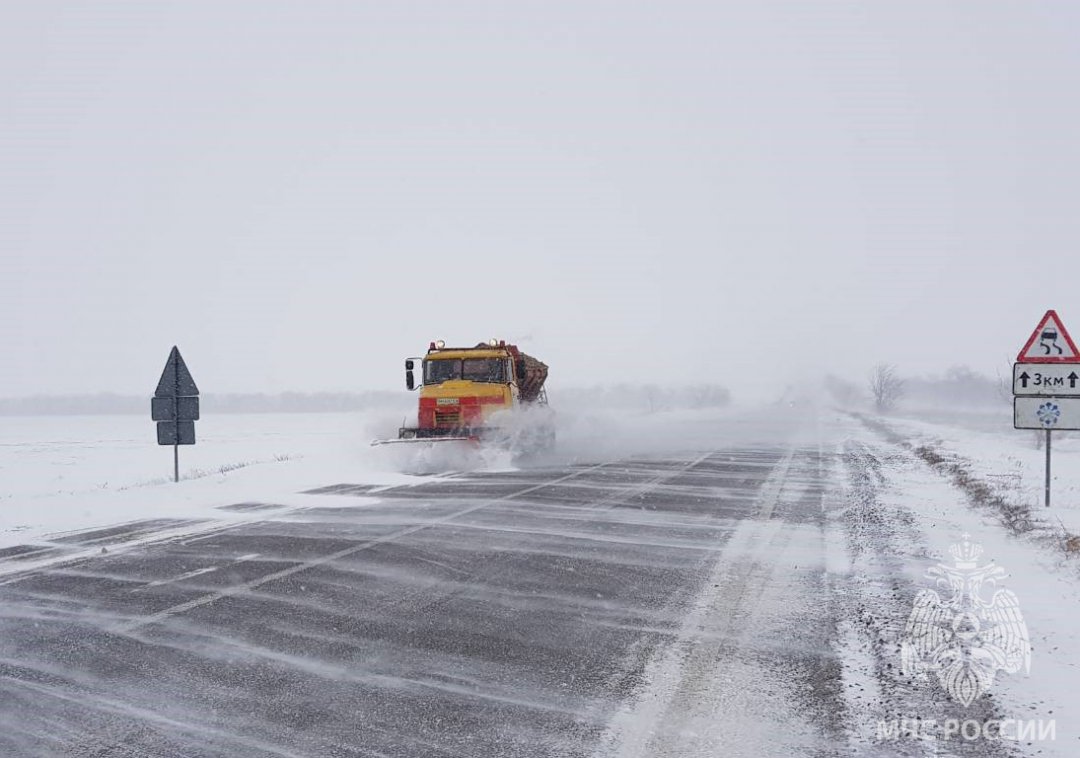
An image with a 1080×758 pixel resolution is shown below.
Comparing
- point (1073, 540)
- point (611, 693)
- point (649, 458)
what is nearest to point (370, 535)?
point (611, 693)

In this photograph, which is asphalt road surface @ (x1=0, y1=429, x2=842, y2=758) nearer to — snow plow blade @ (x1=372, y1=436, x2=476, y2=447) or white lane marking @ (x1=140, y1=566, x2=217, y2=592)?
white lane marking @ (x1=140, y1=566, x2=217, y2=592)

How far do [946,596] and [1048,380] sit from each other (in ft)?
19.9

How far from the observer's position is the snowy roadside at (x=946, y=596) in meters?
3.76

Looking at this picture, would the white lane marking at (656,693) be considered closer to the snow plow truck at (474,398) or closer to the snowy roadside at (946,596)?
the snowy roadside at (946,596)

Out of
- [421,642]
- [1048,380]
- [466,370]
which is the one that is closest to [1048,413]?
[1048,380]

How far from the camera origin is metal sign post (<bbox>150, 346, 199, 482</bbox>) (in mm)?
14922

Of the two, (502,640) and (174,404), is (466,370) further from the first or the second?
(502,640)

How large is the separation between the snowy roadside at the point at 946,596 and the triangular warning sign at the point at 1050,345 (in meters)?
2.21

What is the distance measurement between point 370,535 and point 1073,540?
309 inches

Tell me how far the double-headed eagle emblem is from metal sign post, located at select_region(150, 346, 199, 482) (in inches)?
522

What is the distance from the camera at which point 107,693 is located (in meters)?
4.36

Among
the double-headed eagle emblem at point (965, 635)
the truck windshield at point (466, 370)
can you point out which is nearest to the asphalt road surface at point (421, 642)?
the double-headed eagle emblem at point (965, 635)

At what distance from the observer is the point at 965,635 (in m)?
5.30

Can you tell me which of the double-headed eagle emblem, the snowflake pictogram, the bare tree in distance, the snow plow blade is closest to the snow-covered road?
the double-headed eagle emblem
